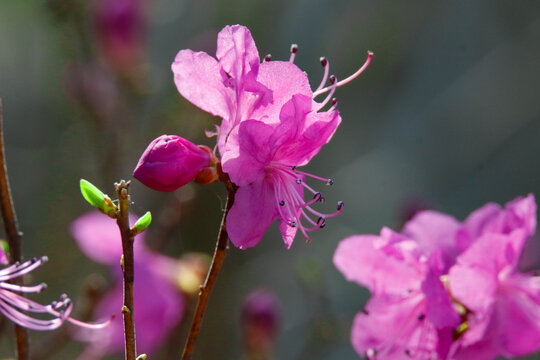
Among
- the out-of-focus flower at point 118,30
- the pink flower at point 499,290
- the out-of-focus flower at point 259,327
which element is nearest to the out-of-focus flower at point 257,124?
the pink flower at point 499,290

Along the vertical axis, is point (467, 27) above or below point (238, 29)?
below

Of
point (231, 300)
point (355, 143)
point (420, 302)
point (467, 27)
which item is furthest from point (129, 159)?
point (467, 27)

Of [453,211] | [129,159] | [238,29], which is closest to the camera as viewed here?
[238,29]

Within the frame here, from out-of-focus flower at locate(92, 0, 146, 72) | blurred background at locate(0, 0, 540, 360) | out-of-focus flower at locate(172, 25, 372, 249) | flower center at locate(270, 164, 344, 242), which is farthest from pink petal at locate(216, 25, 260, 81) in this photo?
blurred background at locate(0, 0, 540, 360)

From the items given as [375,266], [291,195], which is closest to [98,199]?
[291,195]

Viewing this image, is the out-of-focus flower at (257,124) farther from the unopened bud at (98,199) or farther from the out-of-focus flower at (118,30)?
the out-of-focus flower at (118,30)

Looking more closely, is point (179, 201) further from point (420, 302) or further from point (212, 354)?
point (212, 354)
